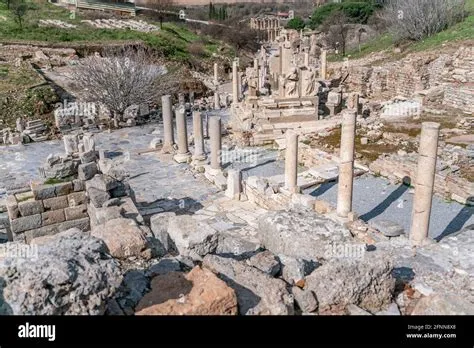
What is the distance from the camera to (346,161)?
9961 millimetres

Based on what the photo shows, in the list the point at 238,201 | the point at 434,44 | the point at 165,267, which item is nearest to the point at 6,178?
the point at 238,201

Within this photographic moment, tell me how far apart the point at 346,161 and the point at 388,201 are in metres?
2.44

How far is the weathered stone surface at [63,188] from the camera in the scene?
9004 mm

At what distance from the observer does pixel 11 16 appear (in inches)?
1709

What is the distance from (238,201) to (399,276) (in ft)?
23.1

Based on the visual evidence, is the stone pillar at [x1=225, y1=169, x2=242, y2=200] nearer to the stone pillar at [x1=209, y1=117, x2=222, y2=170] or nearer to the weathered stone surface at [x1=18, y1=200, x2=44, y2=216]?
the stone pillar at [x1=209, y1=117, x2=222, y2=170]

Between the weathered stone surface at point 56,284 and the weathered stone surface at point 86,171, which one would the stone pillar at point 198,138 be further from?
the weathered stone surface at point 56,284

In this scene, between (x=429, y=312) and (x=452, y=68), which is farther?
(x=452, y=68)

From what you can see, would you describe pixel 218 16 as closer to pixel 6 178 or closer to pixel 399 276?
pixel 6 178

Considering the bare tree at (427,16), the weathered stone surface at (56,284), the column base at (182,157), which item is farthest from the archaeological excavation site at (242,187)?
the bare tree at (427,16)

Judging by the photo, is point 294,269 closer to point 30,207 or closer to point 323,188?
point 30,207

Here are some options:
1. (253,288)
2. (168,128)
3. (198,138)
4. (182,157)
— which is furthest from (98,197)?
(168,128)

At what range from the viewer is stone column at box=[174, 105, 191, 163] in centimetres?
1634

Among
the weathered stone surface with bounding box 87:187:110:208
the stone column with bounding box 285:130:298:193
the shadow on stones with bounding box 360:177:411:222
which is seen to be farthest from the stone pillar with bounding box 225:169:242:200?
the weathered stone surface with bounding box 87:187:110:208
